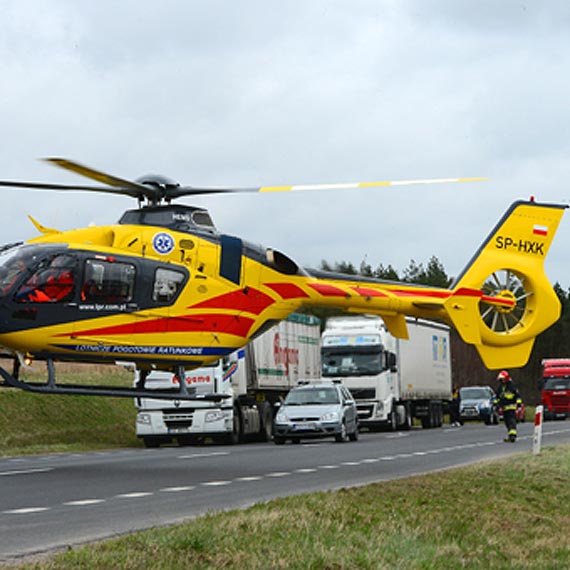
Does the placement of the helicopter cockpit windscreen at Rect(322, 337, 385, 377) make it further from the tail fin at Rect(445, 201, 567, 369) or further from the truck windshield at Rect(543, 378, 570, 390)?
the truck windshield at Rect(543, 378, 570, 390)

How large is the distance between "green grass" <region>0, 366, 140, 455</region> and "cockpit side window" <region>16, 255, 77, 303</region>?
1925 cm

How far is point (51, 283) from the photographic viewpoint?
61.4 ft

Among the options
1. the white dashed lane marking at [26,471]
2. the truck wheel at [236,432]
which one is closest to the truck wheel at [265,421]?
the truck wheel at [236,432]

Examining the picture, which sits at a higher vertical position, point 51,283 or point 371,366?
point 371,366

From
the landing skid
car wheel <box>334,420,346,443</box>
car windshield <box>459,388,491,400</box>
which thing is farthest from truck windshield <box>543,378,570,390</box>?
the landing skid

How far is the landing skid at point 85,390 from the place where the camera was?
18.6 meters

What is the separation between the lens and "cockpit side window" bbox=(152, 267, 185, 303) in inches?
762

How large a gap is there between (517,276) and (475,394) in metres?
37.1

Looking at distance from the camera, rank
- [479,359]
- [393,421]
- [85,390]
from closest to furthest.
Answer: [85,390], [393,421], [479,359]

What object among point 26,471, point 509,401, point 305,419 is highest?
point 509,401

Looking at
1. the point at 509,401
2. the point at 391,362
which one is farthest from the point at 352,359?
the point at 509,401

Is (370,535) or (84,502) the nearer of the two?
(370,535)

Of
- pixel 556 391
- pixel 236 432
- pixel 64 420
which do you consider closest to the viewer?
pixel 236 432

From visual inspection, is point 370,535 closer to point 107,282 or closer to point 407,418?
point 107,282
